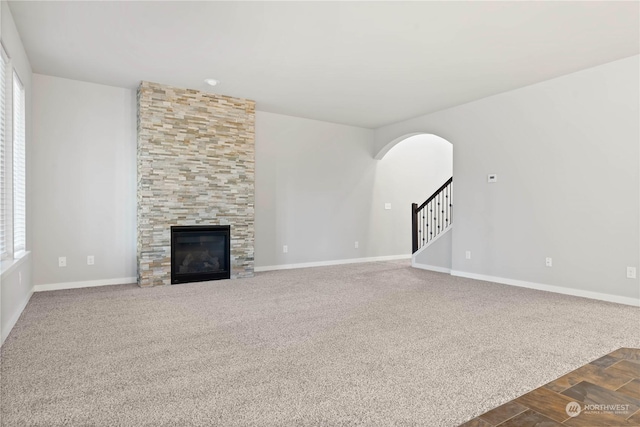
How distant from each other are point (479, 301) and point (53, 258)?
17.5 feet

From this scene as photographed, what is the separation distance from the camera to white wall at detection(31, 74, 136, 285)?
4895 millimetres

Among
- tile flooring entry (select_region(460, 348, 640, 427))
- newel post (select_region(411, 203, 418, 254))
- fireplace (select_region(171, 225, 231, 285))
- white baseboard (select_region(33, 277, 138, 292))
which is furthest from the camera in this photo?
newel post (select_region(411, 203, 418, 254))

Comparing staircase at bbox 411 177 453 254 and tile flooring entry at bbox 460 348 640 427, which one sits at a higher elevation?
staircase at bbox 411 177 453 254

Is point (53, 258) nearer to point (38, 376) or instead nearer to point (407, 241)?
point (38, 376)

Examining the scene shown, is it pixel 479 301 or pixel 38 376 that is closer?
pixel 38 376

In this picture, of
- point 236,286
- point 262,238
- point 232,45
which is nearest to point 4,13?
point 232,45

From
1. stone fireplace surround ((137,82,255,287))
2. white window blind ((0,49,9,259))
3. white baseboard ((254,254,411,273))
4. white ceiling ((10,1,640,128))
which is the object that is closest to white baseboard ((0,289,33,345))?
white window blind ((0,49,9,259))

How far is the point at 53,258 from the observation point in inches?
195

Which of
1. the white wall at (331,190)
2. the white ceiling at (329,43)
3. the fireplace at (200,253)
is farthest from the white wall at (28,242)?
the white wall at (331,190)

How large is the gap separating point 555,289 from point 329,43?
4113mm

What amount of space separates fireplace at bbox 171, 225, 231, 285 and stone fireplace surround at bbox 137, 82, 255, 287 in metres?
0.08

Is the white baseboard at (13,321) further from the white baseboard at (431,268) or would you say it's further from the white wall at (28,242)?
the white baseboard at (431,268)

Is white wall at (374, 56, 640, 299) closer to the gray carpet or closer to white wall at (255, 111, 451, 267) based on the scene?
the gray carpet

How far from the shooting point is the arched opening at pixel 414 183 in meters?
7.77
